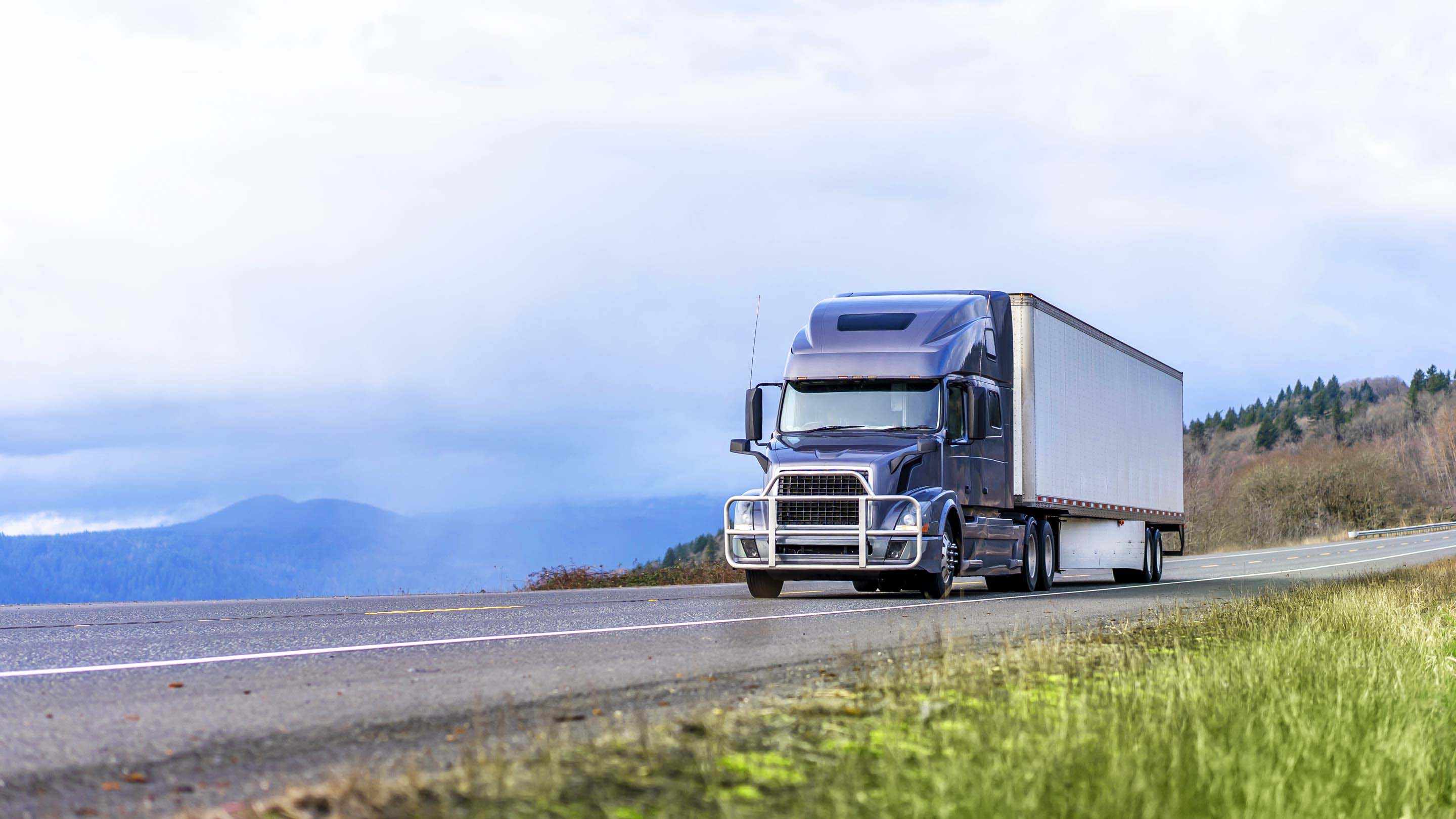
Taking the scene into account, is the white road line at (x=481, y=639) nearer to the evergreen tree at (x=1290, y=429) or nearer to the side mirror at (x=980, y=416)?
the side mirror at (x=980, y=416)

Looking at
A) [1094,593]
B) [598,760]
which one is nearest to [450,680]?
[598,760]

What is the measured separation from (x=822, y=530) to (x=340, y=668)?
8609 mm

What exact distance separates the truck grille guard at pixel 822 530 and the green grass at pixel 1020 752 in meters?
7.63

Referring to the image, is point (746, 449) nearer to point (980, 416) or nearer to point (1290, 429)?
point (980, 416)

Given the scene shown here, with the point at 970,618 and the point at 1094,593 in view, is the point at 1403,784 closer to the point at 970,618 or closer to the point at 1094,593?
the point at 970,618

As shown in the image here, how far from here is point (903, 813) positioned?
154 inches

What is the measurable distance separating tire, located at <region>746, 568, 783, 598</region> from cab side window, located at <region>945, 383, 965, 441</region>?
9.14ft

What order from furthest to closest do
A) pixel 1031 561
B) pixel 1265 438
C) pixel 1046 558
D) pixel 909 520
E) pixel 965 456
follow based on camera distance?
1. pixel 1265 438
2. pixel 1046 558
3. pixel 1031 561
4. pixel 965 456
5. pixel 909 520

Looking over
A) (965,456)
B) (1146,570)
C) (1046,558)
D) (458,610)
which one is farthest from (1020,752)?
(1146,570)

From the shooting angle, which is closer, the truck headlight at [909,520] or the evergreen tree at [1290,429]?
the truck headlight at [909,520]

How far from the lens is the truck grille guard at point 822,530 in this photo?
15.9 meters

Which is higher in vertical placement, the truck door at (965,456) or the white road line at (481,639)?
the truck door at (965,456)

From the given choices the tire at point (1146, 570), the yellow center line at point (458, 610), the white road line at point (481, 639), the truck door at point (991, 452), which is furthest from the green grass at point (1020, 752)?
the tire at point (1146, 570)

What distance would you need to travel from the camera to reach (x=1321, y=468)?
3959 inches
